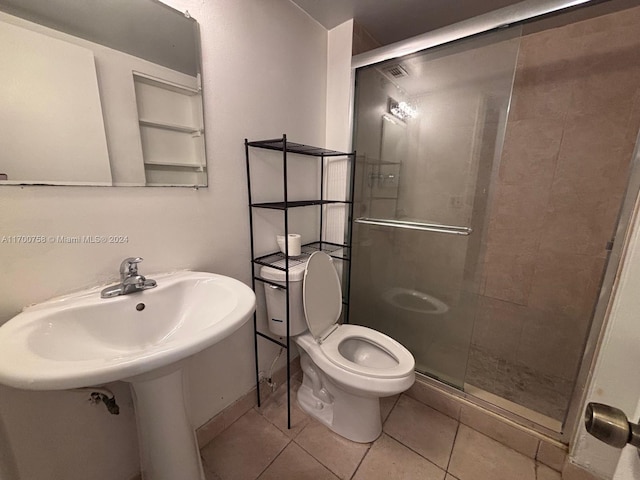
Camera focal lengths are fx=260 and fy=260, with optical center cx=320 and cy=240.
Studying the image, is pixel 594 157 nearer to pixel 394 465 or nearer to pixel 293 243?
pixel 293 243

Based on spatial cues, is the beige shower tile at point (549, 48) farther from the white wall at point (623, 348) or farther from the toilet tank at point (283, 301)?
the toilet tank at point (283, 301)

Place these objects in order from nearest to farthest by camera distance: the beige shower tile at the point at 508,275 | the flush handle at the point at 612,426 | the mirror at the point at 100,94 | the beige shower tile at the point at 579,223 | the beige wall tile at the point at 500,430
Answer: the flush handle at the point at 612,426
the mirror at the point at 100,94
the beige wall tile at the point at 500,430
the beige shower tile at the point at 579,223
the beige shower tile at the point at 508,275

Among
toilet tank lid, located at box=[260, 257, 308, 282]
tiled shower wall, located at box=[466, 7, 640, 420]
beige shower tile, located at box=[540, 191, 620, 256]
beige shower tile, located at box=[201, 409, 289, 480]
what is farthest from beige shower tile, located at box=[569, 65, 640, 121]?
beige shower tile, located at box=[201, 409, 289, 480]

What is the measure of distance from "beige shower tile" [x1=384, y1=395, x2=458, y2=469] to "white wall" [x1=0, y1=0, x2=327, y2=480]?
0.77 m

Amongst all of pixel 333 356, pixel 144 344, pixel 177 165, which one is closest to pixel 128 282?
pixel 144 344

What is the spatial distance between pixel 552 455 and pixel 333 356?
1063mm

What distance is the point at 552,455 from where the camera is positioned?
116 cm

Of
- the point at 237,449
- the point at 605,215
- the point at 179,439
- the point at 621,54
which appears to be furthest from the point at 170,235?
the point at 621,54

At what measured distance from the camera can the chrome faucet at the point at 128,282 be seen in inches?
31.7

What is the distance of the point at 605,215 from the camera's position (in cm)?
142

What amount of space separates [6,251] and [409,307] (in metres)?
1.75

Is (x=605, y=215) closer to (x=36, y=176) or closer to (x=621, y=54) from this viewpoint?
(x=621, y=54)

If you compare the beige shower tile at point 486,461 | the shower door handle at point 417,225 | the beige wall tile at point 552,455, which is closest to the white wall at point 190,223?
the shower door handle at point 417,225

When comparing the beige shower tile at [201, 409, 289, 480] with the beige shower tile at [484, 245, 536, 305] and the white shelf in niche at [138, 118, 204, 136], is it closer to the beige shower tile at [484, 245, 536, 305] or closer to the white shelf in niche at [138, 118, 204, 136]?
the white shelf in niche at [138, 118, 204, 136]
